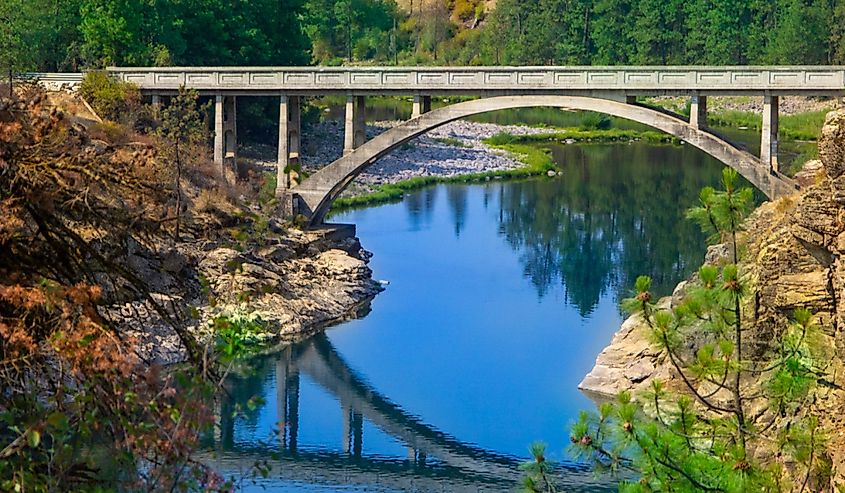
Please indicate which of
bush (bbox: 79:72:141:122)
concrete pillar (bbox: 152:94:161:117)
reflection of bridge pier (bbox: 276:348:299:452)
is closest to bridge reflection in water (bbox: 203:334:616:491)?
reflection of bridge pier (bbox: 276:348:299:452)

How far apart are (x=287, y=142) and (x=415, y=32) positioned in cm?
6430

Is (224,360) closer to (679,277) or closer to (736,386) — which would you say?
(736,386)

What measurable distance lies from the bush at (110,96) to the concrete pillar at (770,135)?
1294 centimetres

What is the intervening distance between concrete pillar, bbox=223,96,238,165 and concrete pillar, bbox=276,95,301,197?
120 centimetres

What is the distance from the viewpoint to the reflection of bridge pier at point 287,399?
20.5 metres

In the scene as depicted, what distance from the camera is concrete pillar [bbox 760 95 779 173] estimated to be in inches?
1052

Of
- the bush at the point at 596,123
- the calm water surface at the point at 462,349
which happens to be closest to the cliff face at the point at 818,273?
the calm water surface at the point at 462,349

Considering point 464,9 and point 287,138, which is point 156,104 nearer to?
point 287,138

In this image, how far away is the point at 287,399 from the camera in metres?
22.4

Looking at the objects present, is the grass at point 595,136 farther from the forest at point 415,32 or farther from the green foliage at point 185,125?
the green foliage at point 185,125

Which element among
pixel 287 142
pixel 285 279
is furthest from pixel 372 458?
pixel 287 142

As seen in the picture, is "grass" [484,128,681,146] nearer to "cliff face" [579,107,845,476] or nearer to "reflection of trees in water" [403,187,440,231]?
"reflection of trees in water" [403,187,440,231]

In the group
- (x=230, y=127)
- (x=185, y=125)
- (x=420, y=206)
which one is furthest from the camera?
(x=420, y=206)

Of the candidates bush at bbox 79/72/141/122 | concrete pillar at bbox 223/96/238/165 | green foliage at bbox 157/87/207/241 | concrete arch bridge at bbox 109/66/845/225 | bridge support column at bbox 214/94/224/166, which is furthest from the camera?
concrete pillar at bbox 223/96/238/165
